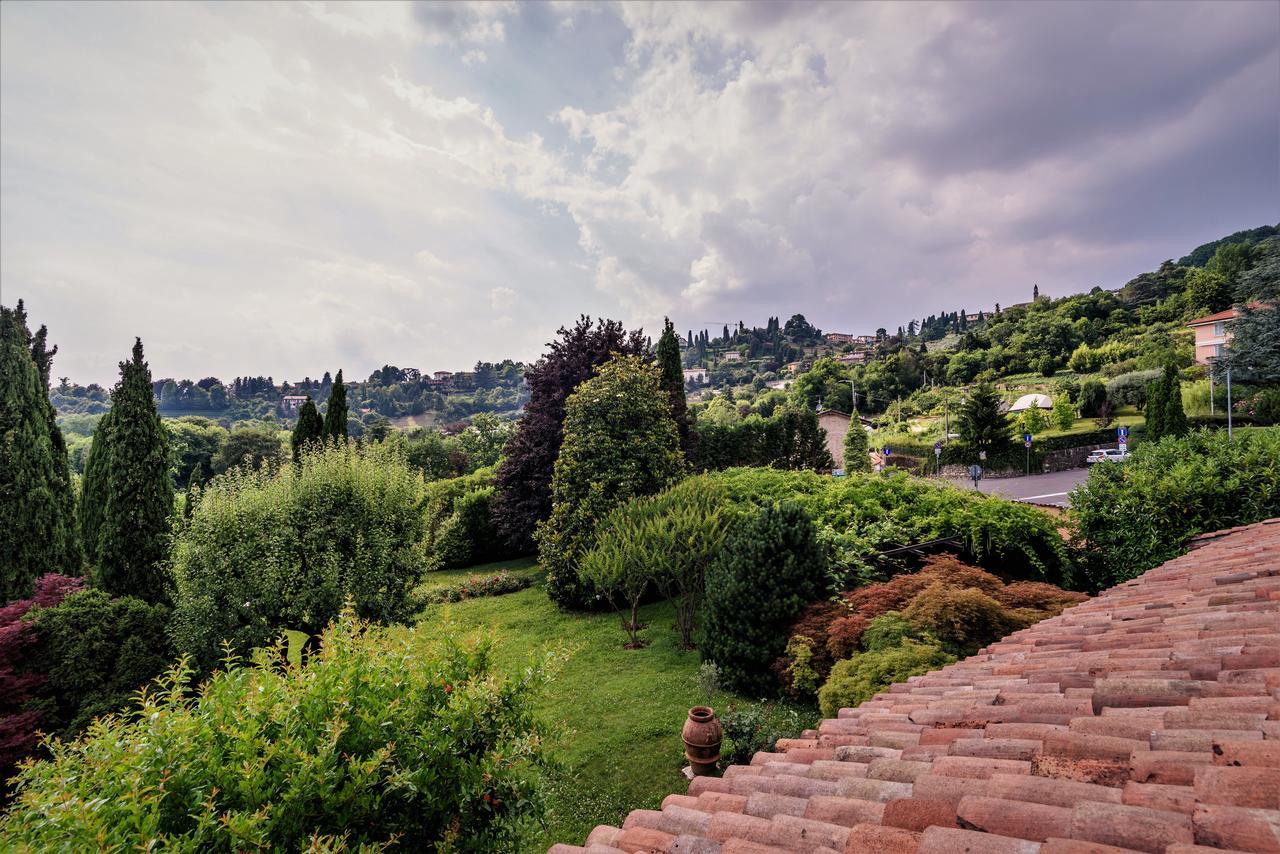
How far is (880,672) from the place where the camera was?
545 centimetres

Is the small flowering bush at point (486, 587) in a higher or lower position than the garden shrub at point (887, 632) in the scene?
lower

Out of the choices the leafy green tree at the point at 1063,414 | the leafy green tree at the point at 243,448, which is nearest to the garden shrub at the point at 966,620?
the leafy green tree at the point at 1063,414

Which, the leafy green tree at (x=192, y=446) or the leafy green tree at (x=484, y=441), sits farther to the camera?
the leafy green tree at (x=192, y=446)

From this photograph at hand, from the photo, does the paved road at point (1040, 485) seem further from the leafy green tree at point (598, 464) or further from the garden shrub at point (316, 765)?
the garden shrub at point (316, 765)

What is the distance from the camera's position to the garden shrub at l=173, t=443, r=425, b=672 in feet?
25.1

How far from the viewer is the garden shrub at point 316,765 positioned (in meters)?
2.16

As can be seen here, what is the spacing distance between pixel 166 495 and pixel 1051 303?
3978 inches

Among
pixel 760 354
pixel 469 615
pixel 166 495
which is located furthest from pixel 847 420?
pixel 760 354

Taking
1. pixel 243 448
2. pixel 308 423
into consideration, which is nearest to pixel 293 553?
pixel 308 423

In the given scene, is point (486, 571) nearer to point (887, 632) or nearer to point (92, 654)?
point (92, 654)

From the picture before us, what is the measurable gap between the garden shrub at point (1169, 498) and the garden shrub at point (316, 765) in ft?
31.7

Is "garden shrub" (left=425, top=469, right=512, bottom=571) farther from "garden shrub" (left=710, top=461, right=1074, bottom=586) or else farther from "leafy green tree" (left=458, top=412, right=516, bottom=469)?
"garden shrub" (left=710, top=461, right=1074, bottom=586)

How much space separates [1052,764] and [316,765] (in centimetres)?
298

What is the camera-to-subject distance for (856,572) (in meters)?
8.69
